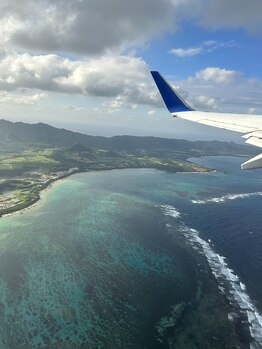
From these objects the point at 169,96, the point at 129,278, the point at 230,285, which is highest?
the point at 169,96

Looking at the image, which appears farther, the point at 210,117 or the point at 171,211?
the point at 171,211

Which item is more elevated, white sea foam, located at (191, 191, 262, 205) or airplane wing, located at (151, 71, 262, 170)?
airplane wing, located at (151, 71, 262, 170)

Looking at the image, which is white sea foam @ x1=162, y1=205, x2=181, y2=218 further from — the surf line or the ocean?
the surf line

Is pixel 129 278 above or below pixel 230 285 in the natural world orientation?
below

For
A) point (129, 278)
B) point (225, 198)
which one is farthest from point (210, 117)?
point (225, 198)

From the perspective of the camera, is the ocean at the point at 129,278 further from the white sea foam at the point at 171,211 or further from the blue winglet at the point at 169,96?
the blue winglet at the point at 169,96

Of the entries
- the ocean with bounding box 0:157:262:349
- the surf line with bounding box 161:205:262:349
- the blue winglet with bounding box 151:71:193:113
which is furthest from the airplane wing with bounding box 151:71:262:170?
the surf line with bounding box 161:205:262:349

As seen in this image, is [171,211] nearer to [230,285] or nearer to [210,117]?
[230,285]
